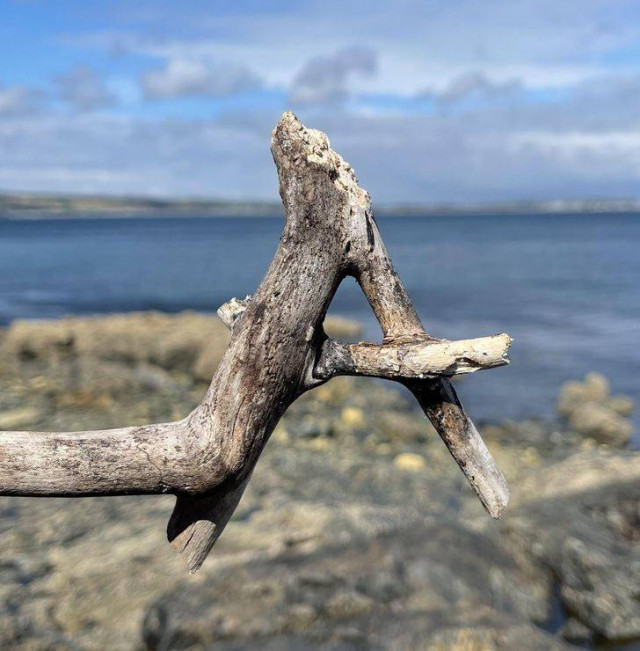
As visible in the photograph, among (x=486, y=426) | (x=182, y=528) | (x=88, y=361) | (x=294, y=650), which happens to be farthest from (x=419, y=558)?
(x=88, y=361)

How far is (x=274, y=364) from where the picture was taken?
331 centimetres

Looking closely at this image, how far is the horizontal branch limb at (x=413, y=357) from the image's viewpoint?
3252mm

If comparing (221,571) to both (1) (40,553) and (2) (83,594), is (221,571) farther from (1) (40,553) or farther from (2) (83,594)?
(1) (40,553)

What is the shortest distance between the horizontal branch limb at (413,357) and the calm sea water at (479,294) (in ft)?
44.7

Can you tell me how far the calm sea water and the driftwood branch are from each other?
13.7 metres

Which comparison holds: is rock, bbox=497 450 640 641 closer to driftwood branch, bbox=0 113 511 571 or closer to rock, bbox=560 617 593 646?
rock, bbox=560 617 593 646

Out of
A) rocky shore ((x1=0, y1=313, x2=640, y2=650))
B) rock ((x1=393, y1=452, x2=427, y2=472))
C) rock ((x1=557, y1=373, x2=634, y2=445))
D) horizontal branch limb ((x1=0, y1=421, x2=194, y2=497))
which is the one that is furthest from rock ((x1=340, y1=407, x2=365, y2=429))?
horizontal branch limb ((x1=0, y1=421, x2=194, y2=497))

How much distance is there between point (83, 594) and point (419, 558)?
3.08 metres

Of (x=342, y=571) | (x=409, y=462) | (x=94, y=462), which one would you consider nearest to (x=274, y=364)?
(x=94, y=462)

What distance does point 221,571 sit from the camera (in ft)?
22.4

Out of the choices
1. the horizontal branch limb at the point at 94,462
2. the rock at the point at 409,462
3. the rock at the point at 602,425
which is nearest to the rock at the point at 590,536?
the rock at the point at 409,462

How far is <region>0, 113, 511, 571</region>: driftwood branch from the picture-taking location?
10.6 feet

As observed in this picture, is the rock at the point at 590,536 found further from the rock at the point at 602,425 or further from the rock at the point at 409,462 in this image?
the rock at the point at 602,425

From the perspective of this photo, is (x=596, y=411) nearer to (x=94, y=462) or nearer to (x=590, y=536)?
(x=590, y=536)
